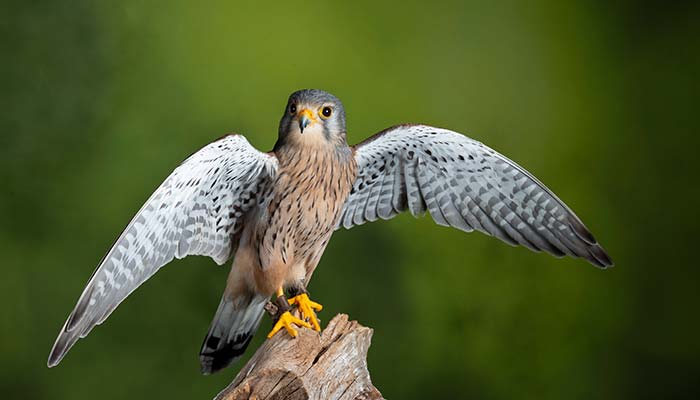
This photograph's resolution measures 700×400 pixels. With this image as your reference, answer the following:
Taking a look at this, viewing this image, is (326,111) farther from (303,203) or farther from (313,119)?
(303,203)

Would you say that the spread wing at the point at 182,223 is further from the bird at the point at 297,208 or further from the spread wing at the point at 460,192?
the spread wing at the point at 460,192

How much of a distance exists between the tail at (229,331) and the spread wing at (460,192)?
1.44 ft

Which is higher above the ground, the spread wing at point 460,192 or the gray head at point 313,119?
the gray head at point 313,119

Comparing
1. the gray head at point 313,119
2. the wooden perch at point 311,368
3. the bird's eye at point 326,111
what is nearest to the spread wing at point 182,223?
the gray head at point 313,119

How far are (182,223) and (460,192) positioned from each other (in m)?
0.91

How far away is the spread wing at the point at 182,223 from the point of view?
97.8 inches

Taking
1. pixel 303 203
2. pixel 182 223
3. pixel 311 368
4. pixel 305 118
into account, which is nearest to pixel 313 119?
pixel 305 118

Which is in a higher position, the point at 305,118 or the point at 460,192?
the point at 305,118

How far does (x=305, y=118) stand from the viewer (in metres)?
2.64

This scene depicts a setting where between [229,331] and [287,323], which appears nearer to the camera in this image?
[287,323]

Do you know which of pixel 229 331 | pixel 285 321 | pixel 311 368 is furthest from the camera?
pixel 229 331

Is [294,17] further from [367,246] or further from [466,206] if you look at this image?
[466,206]

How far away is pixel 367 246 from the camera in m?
3.89

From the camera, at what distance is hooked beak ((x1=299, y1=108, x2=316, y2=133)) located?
2.63 metres
